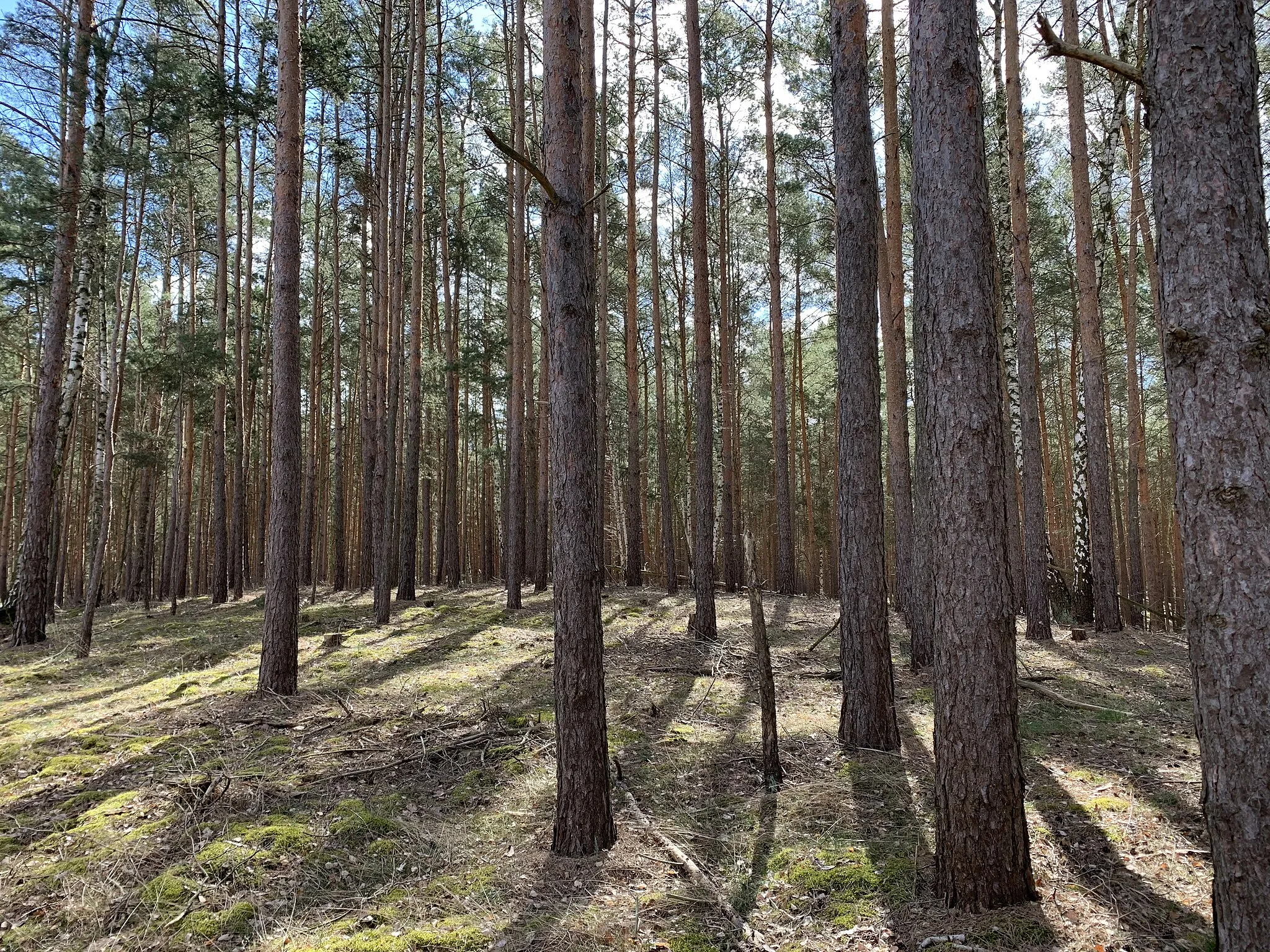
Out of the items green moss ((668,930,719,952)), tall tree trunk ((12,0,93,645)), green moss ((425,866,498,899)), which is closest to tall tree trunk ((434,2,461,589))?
tall tree trunk ((12,0,93,645))

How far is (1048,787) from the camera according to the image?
182 inches

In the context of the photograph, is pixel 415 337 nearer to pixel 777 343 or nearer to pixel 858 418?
pixel 777 343

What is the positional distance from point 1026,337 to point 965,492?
8677 millimetres

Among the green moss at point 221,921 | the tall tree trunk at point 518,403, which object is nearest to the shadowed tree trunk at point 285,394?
the green moss at point 221,921

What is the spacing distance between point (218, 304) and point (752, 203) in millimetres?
12761

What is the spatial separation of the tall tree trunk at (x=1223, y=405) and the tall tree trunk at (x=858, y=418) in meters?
3.06

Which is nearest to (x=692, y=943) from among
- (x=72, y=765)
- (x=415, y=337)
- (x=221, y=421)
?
(x=72, y=765)

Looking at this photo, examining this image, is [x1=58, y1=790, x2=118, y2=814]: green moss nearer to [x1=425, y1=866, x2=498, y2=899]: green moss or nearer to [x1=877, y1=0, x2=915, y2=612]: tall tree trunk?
[x1=425, y1=866, x2=498, y2=899]: green moss

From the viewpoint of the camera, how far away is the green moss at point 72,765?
5246 mm

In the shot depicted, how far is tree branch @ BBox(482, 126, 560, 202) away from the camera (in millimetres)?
3271

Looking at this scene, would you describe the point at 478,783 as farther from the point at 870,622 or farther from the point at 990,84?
the point at 990,84

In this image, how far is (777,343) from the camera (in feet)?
51.1

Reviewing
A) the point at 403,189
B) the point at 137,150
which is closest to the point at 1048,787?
the point at 403,189

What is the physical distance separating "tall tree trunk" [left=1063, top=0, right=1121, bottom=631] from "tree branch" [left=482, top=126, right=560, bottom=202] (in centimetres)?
954
